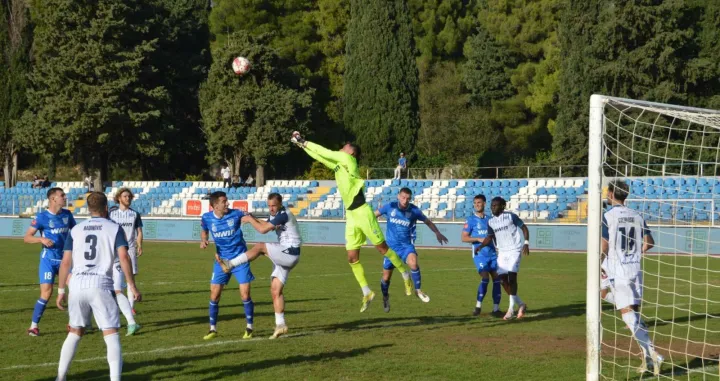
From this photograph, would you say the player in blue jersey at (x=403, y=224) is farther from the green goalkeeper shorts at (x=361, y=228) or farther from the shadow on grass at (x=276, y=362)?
the shadow on grass at (x=276, y=362)

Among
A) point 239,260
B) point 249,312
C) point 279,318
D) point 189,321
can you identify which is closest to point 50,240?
point 189,321

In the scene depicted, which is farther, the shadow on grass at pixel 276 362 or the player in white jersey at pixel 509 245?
the player in white jersey at pixel 509 245

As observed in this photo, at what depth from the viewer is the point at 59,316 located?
587 inches

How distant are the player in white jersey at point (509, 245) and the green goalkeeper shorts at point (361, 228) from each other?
216 centimetres

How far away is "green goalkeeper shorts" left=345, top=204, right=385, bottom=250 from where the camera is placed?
13219 millimetres

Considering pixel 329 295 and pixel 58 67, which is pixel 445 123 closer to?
pixel 58 67

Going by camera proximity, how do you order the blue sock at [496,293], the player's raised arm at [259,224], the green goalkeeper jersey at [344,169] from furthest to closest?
the blue sock at [496,293], the green goalkeeper jersey at [344,169], the player's raised arm at [259,224]

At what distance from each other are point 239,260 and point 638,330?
16.7 feet

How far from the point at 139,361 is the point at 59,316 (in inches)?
194

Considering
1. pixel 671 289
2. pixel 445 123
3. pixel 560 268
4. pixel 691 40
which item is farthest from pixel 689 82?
pixel 671 289

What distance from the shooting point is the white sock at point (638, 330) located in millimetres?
9977

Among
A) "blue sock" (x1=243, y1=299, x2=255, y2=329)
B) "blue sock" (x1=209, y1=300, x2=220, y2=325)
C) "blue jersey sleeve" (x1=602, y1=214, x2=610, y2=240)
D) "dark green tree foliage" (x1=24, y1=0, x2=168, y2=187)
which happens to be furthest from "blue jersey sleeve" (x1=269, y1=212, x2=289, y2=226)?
"dark green tree foliage" (x1=24, y1=0, x2=168, y2=187)

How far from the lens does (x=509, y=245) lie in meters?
14.4

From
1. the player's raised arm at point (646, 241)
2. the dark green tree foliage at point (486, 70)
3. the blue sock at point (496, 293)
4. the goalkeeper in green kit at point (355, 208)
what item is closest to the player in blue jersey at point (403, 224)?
the blue sock at point (496, 293)
